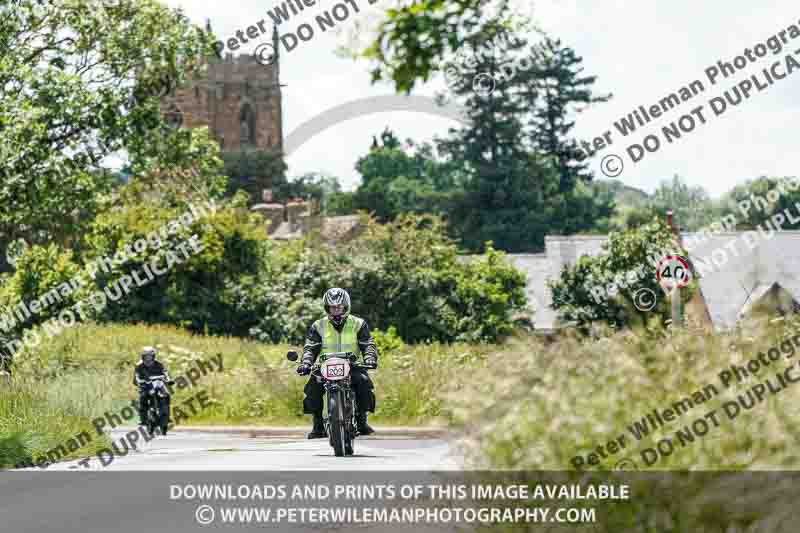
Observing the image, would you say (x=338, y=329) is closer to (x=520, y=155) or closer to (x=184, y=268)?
(x=184, y=268)

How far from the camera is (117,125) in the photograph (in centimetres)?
3347

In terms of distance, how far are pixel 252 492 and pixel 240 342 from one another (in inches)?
802

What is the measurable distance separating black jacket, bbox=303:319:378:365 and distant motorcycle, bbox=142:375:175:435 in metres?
6.18

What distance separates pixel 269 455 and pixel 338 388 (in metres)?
3.02

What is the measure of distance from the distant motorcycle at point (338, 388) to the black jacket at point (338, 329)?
13 cm

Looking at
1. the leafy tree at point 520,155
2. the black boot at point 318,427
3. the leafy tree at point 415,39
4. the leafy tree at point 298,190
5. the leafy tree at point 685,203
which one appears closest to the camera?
the leafy tree at point 415,39

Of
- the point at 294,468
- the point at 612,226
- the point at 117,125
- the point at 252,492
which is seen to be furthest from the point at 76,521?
the point at 612,226

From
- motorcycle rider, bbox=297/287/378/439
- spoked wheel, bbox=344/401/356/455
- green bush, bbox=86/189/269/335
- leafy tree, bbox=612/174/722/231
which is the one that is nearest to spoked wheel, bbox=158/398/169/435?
spoked wheel, bbox=344/401/356/455

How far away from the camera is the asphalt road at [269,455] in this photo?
46.8ft

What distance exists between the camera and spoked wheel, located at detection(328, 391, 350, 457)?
1380cm

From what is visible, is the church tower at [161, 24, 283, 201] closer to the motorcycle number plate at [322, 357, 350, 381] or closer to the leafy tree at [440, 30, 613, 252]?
the leafy tree at [440, 30, 613, 252]

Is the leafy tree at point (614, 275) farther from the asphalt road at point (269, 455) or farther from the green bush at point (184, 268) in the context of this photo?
the asphalt road at point (269, 455)

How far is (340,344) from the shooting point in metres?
14.0

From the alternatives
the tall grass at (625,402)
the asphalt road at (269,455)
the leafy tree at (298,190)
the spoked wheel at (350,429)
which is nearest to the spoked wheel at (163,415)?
the asphalt road at (269,455)
